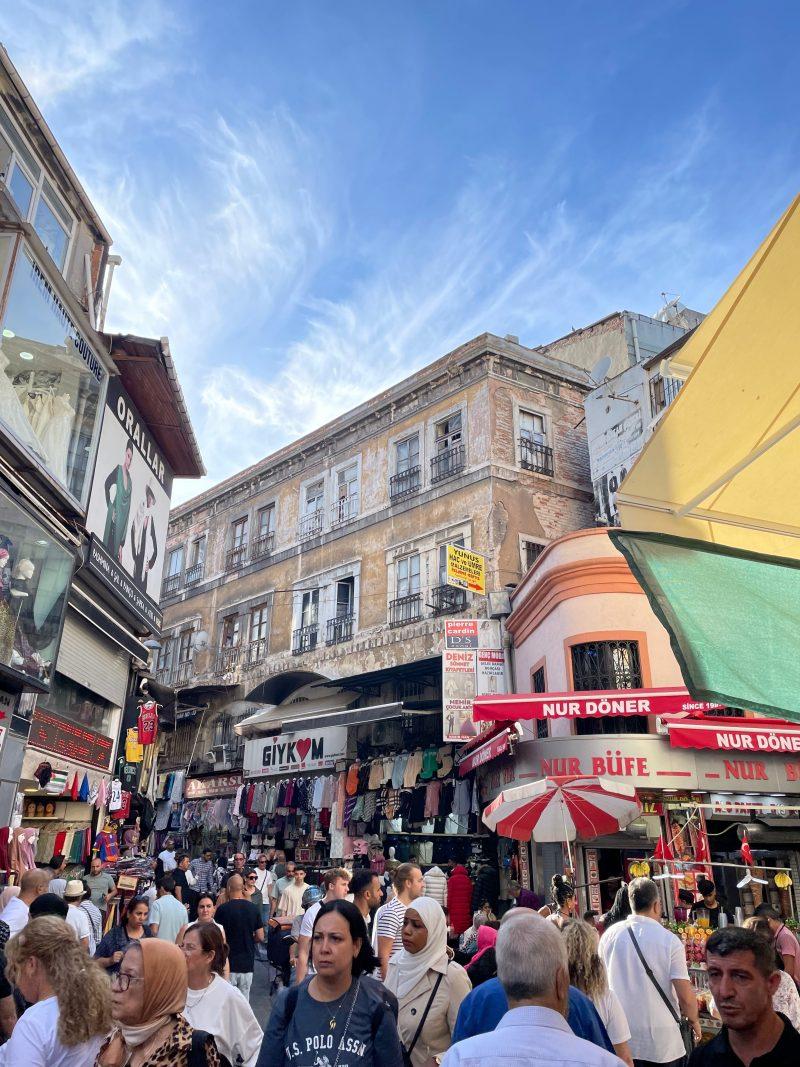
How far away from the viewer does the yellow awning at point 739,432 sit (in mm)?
3236

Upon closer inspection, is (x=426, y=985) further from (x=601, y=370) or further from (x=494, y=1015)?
(x=601, y=370)

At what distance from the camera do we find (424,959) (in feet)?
14.0

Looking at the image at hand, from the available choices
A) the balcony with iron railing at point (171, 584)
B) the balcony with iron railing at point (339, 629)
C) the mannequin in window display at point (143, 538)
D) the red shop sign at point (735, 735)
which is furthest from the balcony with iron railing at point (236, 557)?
the red shop sign at point (735, 735)

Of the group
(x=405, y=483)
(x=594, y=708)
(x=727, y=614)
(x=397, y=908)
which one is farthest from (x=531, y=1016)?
(x=405, y=483)

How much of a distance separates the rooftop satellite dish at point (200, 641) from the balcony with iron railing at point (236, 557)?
8.34 feet

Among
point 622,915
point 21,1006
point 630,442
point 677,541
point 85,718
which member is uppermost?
point 630,442

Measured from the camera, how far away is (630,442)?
20391mm

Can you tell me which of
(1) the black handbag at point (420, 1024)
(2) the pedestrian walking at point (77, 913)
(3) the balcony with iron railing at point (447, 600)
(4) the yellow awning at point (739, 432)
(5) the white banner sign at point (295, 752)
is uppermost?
(3) the balcony with iron railing at point (447, 600)

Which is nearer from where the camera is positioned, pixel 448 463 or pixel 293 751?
pixel 293 751

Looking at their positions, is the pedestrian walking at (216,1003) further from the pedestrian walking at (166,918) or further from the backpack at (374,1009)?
the pedestrian walking at (166,918)

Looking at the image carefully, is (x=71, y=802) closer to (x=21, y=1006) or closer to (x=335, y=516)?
(x=335, y=516)

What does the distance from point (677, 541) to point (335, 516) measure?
72.2ft

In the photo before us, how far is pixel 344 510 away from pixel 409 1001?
21.2m

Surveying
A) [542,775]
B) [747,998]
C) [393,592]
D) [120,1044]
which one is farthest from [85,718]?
[747,998]
